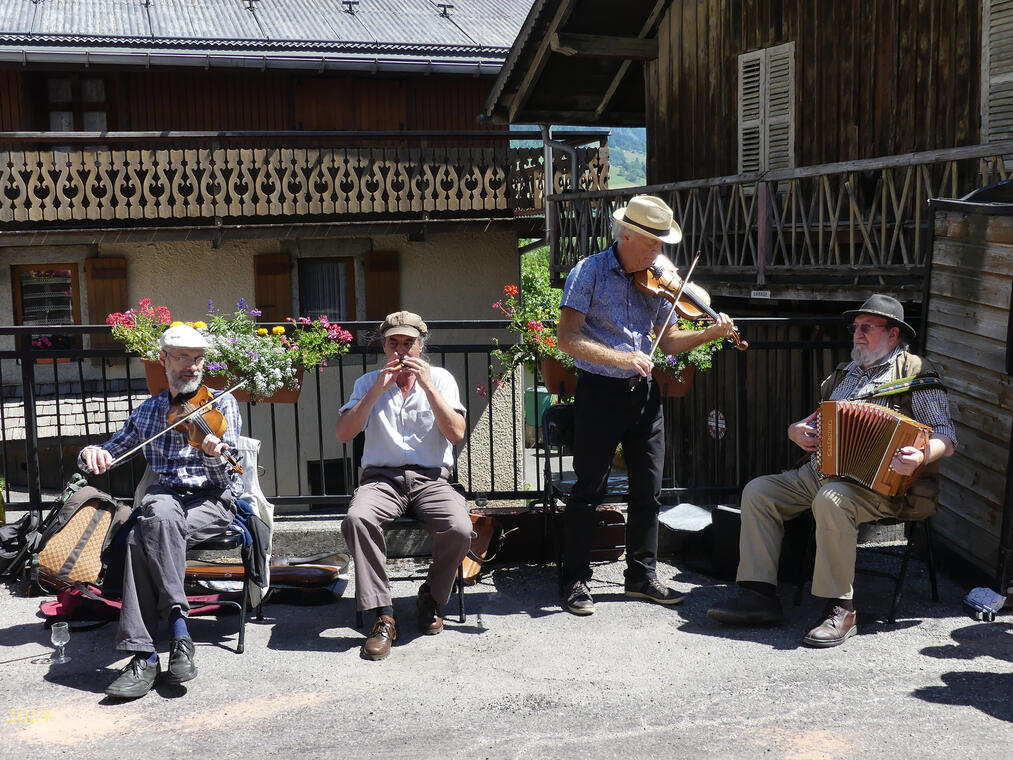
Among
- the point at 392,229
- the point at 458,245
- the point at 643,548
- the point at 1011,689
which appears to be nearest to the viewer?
the point at 1011,689

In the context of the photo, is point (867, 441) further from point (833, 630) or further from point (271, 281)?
point (271, 281)

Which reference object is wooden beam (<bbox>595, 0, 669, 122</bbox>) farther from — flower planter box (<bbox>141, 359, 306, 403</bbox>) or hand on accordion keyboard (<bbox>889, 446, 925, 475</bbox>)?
hand on accordion keyboard (<bbox>889, 446, 925, 475</bbox>)

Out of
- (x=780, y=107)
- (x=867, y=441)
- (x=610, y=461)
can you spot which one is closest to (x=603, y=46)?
(x=780, y=107)

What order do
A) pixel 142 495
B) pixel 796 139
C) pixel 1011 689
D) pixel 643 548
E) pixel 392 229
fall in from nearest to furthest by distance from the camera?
pixel 1011 689 < pixel 142 495 < pixel 643 548 < pixel 796 139 < pixel 392 229

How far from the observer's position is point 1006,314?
5305 mm

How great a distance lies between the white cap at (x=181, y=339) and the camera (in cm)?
489

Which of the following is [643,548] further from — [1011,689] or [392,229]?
[392,229]

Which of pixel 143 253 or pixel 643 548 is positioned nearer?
pixel 643 548

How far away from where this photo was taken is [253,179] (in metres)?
16.7

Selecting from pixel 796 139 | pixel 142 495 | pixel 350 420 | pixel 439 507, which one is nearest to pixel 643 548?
pixel 439 507

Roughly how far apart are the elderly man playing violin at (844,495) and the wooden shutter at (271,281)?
13613 millimetres

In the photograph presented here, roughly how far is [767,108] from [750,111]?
319 millimetres

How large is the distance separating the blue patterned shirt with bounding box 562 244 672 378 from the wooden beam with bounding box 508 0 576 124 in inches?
345

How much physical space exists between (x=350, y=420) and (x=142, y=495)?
3.29ft
